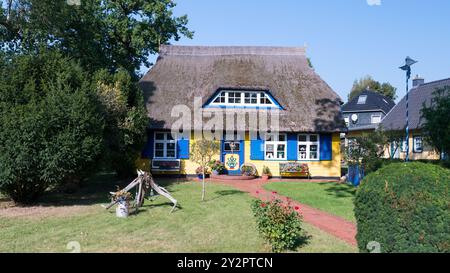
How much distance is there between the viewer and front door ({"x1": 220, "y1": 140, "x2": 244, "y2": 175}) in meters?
23.0

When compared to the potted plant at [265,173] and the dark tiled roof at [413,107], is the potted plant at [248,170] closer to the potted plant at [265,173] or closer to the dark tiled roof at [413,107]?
the potted plant at [265,173]

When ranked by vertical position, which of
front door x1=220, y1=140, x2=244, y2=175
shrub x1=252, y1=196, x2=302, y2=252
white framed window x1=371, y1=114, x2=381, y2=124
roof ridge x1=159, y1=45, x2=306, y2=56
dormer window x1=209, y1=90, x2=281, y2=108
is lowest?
shrub x1=252, y1=196, x2=302, y2=252

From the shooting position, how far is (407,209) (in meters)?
5.80

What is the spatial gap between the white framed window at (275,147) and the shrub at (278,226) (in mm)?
14963

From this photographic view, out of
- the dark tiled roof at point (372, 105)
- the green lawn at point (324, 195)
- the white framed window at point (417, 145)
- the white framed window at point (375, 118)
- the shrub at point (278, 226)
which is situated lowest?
the green lawn at point (324, 195)

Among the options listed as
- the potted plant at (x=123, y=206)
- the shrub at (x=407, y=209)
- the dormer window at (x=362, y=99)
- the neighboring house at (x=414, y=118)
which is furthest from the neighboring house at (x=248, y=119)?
the dormer window at (x=362, y=99)

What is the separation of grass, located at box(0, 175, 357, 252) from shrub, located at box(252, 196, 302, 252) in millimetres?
308

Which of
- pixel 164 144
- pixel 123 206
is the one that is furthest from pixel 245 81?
pixel 123 206

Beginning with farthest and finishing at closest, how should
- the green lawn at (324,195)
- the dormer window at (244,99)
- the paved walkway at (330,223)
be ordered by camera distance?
the dormer window at (244,99), the green lawn at (324,195), the paved walkway at (330,223)

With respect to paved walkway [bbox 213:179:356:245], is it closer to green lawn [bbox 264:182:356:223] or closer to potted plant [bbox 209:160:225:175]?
green lawn [bbox 264:182:356:223]

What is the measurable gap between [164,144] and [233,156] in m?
4.15

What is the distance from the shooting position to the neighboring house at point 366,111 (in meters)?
49.3

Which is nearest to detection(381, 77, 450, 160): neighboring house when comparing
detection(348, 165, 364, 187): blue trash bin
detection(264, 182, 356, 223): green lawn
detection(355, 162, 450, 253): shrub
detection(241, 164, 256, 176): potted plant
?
detection(348, 165, 364, 187): blue trash bin
